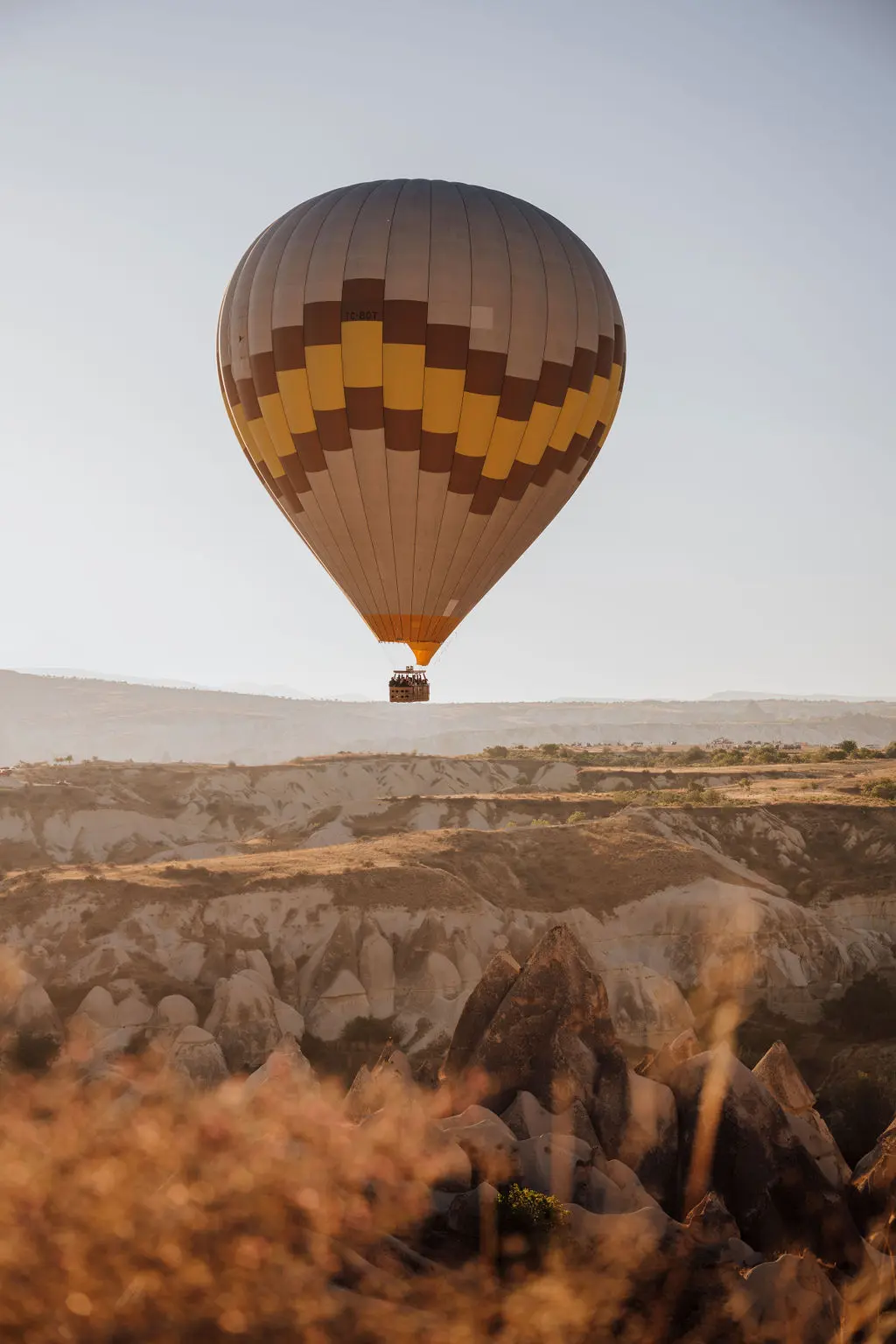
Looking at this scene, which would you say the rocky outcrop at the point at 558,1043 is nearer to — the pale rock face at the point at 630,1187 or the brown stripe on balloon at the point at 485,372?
the pale rock face at the point at 630,1187

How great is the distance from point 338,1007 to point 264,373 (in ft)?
69.1

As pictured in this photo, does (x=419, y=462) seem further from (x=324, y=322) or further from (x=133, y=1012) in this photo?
(x=133, y=1012)

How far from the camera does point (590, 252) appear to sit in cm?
2945

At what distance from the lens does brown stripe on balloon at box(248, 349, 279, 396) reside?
27927 millimetres

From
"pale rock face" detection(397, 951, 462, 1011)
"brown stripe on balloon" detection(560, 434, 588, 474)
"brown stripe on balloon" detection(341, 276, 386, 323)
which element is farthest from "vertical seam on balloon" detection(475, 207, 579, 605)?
"pale rock face" detection(397, 951, 462, 1011)

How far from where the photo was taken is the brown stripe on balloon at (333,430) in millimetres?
27750

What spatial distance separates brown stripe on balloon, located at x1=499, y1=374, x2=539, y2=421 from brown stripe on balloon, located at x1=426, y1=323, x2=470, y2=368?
1.41 metres

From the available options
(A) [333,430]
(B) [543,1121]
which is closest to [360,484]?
(A) [333,430]

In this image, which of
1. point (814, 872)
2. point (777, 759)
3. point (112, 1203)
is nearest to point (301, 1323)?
point (112, 1203)

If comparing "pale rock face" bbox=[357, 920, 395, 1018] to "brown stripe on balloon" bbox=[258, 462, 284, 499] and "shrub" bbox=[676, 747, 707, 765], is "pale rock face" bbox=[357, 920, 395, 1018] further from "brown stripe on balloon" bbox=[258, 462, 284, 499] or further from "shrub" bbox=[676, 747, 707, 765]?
"shrub" bbox=[676, 747, 707, 765]

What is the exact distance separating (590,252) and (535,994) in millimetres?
20046

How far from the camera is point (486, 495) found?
2920 centimetres

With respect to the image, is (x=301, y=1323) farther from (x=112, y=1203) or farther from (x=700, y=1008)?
(x=700, y=1008)

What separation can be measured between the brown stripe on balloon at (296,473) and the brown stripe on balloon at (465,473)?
4.13 m
